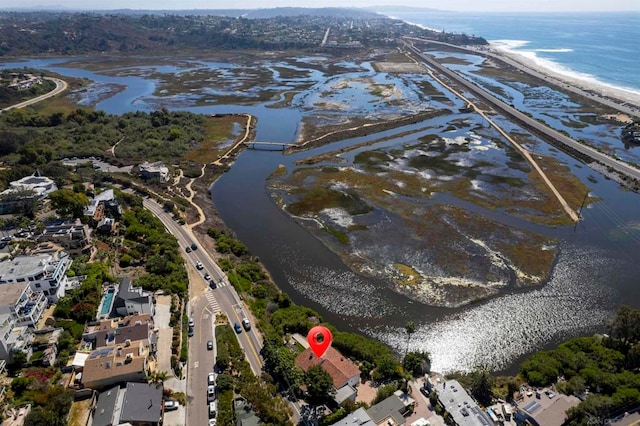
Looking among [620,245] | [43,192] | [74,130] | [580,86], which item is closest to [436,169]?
[620,245]

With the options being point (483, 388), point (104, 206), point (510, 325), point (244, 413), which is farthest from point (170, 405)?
point (104, 206)

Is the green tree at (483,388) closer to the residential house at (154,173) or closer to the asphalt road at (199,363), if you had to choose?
the asphalt road at (199,363)

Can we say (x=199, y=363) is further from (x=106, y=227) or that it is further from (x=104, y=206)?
(x=104, y=206)

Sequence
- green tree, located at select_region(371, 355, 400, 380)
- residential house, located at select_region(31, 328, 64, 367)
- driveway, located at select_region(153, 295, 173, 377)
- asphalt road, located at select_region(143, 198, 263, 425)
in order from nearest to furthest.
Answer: asphalt road, located at select_region(143, 198, 263, 425), residential house, located at select_region(31, 328, 64, 367), green tree, located at select_region(371, 355, 400, 380), driveway, located at select_region(153, 295, 173, 377)

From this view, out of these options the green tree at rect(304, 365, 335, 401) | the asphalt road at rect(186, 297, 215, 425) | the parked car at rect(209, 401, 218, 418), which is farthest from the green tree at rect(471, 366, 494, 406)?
the asphalt road at rect(186, 297, 215, 425)

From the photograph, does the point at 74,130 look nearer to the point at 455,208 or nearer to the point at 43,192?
the point at 43,192

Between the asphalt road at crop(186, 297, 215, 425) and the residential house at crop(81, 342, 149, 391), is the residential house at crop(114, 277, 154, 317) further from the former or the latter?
the residential house at crop(81, 342, 149, 391)

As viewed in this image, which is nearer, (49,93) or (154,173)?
(154,173)
